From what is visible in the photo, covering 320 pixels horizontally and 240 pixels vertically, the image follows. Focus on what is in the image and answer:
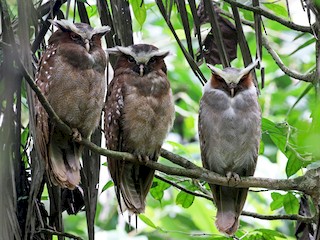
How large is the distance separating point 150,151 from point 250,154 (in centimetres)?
58

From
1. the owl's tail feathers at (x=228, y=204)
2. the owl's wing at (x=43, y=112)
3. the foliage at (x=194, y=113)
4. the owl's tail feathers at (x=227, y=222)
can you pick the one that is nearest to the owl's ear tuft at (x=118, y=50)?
the foliage at (x=194, y=113)

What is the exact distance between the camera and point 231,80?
11.5 ft

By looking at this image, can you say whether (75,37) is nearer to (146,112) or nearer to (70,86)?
(70,86)

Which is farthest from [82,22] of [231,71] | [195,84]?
[195,84]

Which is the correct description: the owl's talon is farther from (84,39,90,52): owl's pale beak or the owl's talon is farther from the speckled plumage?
the speckled plumage

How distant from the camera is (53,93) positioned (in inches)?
120

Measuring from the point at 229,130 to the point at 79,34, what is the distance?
39.5 inches

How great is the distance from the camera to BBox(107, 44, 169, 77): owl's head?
11.0 feet

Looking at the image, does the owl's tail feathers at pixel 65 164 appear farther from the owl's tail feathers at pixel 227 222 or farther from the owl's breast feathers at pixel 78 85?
the owl's tail feathers at pixel 227 222

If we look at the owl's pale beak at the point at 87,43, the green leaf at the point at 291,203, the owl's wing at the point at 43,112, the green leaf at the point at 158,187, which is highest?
the owl's pale beak at the point at 87,43

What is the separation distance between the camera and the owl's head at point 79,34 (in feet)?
9.61

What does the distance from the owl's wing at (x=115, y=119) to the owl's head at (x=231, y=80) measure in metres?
0.48

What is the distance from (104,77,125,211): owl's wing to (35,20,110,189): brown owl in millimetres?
285

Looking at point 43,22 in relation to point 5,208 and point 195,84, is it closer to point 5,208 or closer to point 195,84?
point 5,208
